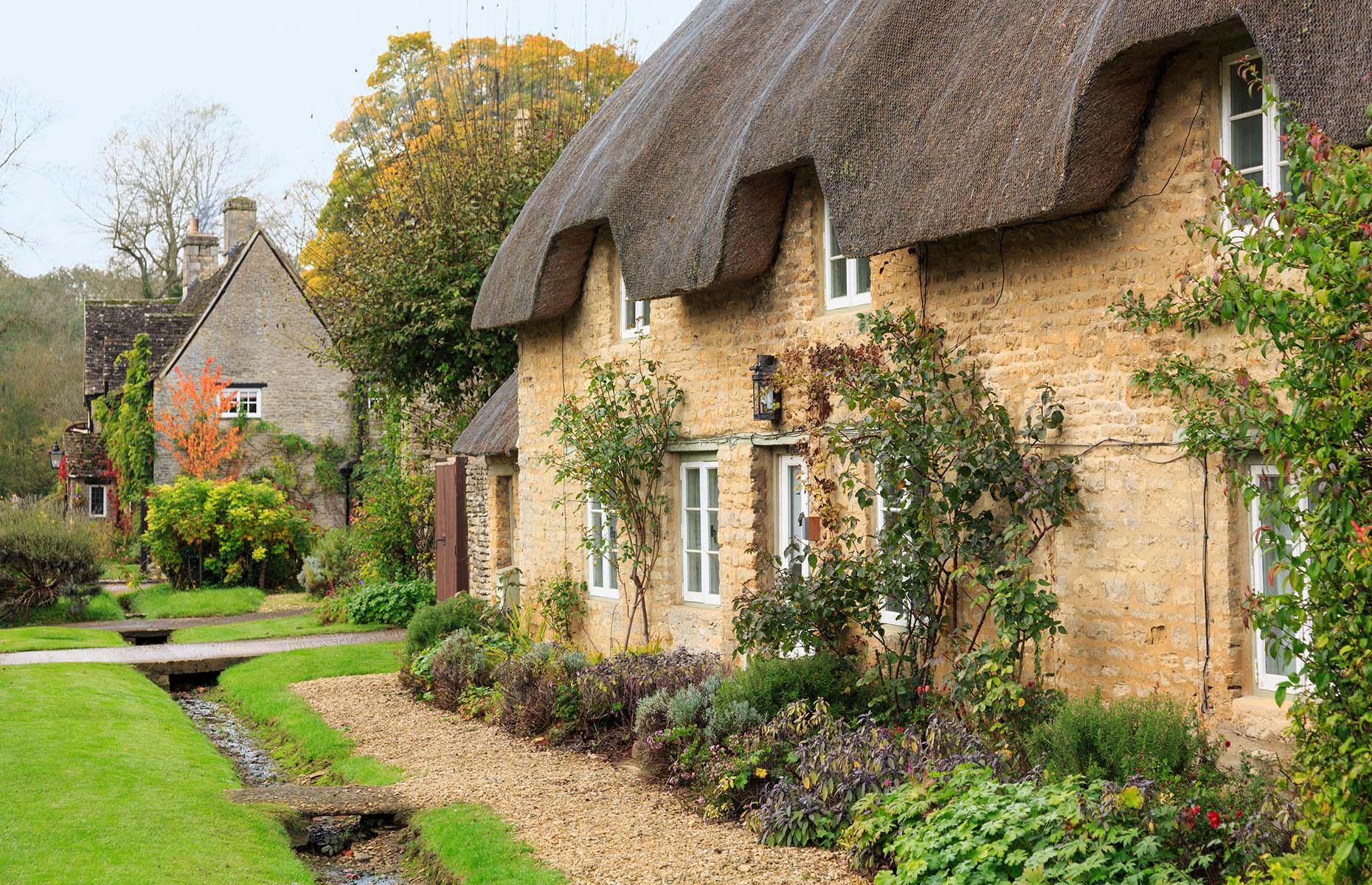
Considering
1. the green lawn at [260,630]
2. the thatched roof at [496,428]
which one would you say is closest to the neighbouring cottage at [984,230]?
the thatched roof at [496,428]

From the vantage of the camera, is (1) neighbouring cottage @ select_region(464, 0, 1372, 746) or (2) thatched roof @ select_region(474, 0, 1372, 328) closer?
(2) thatched roof @ select_region(474, 0, 1372, 328)

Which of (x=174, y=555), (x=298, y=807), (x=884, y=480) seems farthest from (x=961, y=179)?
(x=174, y=555)

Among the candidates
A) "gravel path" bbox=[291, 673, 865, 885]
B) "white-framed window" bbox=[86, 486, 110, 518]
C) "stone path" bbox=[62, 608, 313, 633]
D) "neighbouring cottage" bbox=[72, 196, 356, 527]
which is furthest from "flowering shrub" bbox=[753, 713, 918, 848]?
"white-framed window" bbox=[86, 486, 110, 518]

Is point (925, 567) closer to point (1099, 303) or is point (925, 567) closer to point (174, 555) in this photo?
point (1099, 303)

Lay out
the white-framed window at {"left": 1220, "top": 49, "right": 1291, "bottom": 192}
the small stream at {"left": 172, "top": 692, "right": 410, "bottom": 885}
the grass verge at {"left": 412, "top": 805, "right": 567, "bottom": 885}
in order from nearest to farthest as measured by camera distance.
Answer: the white-framed window at {"left": 1220, "top": 49, "right": 1291, "bottom": 192} → the grass verge at {"left": 412, "top": 805, "right": 567, "bottom": 885} → the small stream at {"left": 172, "top": 692, "right": 410, "bottom": 885}

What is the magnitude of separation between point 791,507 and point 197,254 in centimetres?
3134

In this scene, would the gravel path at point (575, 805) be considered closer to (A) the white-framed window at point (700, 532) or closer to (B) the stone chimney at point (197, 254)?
(A) the white-framed window at point (700, 532)

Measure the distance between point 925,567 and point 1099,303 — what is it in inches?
80.6

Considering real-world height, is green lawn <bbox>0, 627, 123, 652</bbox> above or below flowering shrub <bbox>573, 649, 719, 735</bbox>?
below

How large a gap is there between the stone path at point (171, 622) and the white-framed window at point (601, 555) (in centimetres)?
1034

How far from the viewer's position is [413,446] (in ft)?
74.7

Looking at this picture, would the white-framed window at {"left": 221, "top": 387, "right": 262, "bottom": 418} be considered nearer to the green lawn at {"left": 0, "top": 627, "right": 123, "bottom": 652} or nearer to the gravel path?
the green lawn at {"left": 0, "top": 627, "right": 123, "bottom": 652}

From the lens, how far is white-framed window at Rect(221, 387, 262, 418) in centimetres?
3011

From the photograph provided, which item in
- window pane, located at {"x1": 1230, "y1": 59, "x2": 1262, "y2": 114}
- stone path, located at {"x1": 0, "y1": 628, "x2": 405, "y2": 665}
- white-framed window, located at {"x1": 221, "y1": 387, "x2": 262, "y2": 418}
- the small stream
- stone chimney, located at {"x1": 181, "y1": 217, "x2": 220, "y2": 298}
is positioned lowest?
the small stream
